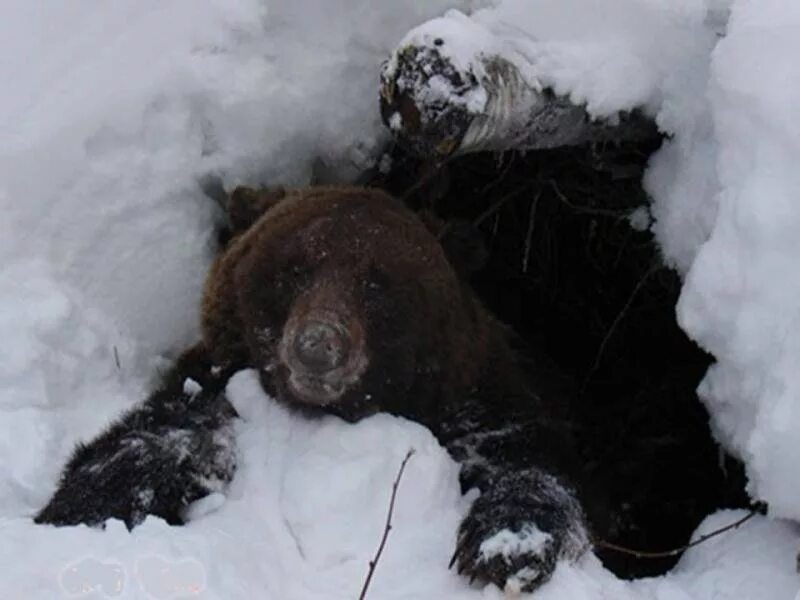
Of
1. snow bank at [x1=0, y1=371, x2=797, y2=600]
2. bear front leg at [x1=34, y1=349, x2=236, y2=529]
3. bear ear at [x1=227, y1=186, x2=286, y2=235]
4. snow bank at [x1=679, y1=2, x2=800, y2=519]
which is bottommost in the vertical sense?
bear front leg at [x1=34, y1=349, x2=236, y2=529]

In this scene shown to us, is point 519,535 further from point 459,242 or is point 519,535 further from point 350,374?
point 459,242

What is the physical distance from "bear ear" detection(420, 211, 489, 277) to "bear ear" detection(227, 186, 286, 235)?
563mm

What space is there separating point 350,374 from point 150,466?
0.66m

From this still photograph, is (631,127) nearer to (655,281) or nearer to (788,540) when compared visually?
A: (655,281)

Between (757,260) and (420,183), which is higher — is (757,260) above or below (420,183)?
above

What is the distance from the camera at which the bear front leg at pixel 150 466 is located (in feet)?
12.2

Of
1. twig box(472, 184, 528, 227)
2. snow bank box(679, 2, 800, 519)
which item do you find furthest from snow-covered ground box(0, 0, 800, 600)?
twig box(472, 184, 528, 227)

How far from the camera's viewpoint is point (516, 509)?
11.9 ft

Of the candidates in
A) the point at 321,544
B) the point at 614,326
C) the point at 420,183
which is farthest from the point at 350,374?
the point at 614,326

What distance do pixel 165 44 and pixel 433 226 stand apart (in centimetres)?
116

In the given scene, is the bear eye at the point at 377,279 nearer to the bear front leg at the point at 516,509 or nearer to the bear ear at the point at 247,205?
the bear front leg at the point at 516,509

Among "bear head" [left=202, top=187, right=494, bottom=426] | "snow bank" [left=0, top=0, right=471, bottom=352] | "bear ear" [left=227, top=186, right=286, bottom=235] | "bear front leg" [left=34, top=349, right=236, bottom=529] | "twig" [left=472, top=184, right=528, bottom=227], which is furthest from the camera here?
"twig" [left=472, top=184, right=528, bottom=227]

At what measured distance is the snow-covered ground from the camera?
3.31 meters

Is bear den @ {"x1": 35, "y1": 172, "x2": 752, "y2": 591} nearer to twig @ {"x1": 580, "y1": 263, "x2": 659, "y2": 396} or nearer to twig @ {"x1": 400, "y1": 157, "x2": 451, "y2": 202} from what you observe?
twig @ {"x1": 400, "y1": 157, "x2": 451, "y2": 202}
